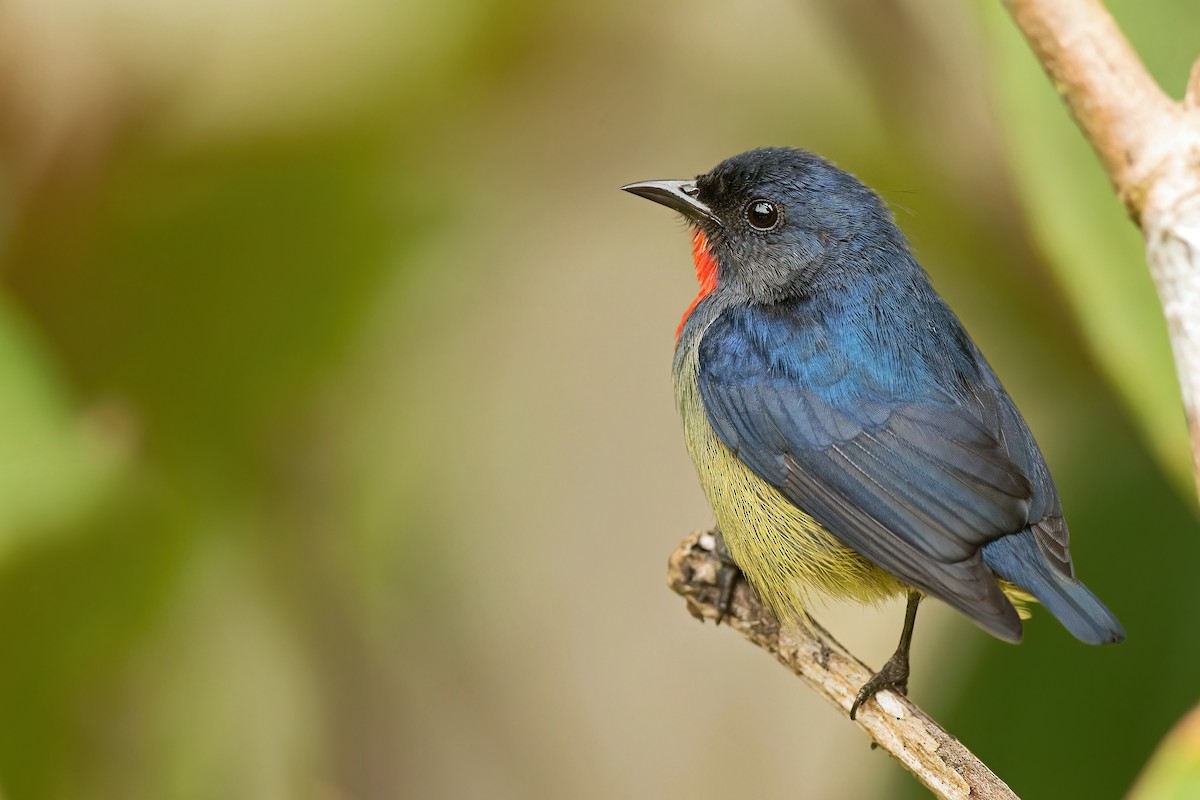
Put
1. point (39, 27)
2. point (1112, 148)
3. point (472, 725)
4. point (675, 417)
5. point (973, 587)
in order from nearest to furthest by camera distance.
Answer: point (1112, 148)
point (973, 587)
point (39, 27)
point (472, 725)
point (675, 417)

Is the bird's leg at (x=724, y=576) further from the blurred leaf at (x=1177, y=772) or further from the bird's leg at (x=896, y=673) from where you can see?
the blurred leaf at (x=1177, y=772)

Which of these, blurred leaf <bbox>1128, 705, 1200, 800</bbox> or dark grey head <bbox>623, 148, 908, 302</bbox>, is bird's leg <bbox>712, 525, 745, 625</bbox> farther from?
blurred leaf <bbox>1128, 705, 1200, 800</bbox>

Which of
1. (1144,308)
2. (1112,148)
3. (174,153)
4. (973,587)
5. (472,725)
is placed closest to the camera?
(1112,148)

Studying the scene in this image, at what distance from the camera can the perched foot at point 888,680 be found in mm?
2266

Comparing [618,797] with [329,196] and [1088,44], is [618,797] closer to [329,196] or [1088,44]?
[329,196]

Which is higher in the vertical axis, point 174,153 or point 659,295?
point 659,295

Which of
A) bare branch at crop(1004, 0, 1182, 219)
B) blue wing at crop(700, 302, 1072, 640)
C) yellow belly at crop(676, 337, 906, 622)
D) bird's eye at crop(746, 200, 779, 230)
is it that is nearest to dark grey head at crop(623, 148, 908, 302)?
bird's eye at crop(746, 200, 779, 230)

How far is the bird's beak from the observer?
9.79ft

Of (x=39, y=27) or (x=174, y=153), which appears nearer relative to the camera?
(x=174, y=153)

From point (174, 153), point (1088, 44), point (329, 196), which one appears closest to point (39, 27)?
point (174, 153)

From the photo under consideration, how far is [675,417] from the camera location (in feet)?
13.4

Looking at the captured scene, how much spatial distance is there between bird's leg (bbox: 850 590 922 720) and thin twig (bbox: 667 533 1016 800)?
17mm

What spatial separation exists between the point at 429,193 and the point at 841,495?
146cm

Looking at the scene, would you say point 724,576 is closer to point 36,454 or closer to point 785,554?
point 785,554
